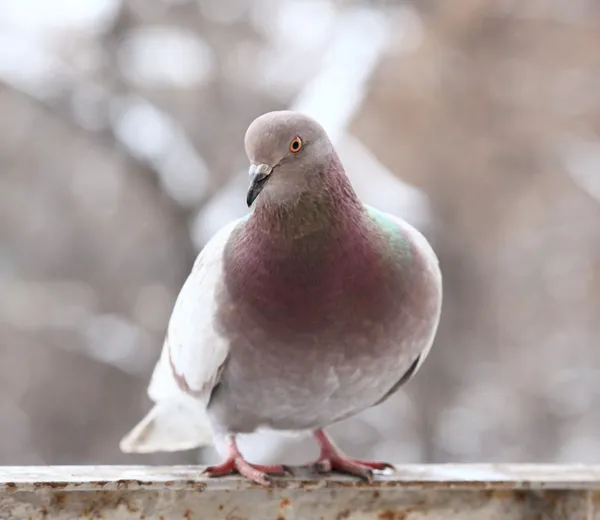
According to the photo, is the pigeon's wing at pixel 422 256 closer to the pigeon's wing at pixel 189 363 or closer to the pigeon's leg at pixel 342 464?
the pigeon's leg at pixel 342 464

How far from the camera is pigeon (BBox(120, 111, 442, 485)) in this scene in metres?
1.51

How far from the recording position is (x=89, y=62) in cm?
397

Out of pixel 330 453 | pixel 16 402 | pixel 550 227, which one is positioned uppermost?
pixel 550 227

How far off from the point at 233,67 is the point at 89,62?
0.79 meters

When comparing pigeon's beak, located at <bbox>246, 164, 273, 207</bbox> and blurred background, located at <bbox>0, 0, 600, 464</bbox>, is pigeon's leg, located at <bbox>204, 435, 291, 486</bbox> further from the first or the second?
blurred background, located at <bbox>0, 0, 600, 464</bbox>

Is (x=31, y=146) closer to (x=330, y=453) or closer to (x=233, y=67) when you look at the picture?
(x=233, y=67)

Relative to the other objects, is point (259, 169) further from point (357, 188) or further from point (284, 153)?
point (357, 188)

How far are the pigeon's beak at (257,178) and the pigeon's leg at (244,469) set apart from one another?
0.53 metres

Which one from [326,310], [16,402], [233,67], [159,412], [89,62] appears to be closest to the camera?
[326,310]

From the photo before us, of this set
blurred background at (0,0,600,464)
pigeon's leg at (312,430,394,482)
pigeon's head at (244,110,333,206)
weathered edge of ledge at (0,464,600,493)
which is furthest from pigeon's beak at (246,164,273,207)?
blurred background at (0,0,600,464)

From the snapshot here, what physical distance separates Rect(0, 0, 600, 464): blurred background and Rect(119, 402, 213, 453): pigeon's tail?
194cm

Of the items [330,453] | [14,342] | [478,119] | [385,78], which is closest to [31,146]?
[14,342]

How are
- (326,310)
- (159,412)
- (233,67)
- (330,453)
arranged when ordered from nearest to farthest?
(326,310)
(330,453)
(159,412)
(233,67)

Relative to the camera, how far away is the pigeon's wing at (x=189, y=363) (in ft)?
5.32
